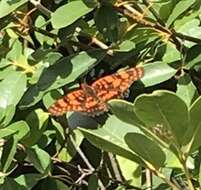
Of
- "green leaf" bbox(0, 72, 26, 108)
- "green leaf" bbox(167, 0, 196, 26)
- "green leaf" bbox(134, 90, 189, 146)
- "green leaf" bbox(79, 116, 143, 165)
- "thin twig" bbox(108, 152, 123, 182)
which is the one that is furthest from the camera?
"thin twig" bbox(108, 152, 123, 182)

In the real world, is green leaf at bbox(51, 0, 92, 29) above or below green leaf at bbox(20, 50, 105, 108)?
above

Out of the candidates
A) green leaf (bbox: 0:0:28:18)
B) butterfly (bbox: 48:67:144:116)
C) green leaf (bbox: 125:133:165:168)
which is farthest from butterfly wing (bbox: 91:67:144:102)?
green leaf (bbox: 125:133:165:168)

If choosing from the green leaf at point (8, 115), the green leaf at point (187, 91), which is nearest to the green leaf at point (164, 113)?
the green leaf at point (187, 91)

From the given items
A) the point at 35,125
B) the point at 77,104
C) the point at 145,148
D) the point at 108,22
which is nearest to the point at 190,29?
the point at 108,22

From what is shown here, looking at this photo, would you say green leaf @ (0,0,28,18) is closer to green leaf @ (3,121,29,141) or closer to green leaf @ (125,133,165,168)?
green leaf @ (3,121,29,141)

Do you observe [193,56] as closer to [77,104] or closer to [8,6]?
[77,104]
